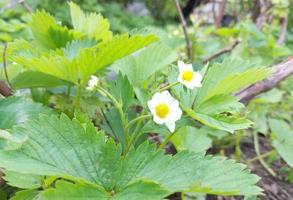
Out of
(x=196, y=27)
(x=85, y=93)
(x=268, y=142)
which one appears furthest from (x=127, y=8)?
(x=85, y=93)

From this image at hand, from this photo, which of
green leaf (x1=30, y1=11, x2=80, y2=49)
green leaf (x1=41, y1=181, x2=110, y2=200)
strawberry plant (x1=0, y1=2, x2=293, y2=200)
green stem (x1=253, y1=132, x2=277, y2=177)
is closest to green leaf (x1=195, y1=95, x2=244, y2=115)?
strawberry plant (x1=0, y1=2, x2=293, y2=200)

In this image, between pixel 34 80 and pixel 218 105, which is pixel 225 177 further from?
pixel 34 80

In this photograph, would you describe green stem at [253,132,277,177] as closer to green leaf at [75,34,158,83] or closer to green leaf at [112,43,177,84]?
green leaf at [112,43,177,84]

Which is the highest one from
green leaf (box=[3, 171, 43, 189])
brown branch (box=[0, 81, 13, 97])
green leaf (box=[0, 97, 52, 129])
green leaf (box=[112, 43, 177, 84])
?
green leaf (box=[112, 43, 177, 84])

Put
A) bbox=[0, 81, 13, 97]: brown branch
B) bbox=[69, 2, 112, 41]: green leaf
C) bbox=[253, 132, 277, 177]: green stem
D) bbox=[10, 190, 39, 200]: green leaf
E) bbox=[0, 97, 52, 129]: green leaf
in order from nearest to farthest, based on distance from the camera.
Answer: bbox=[10, 190, 39, 200]: green leaf, bbox=[0, 97, 52, 129]: green leaf, bbox=[0, 81, 13, 97]: brown branch, bbox=[69, 2, 112, 41]: green leaf, bbox=[253, 132, 277, 177]: green stem

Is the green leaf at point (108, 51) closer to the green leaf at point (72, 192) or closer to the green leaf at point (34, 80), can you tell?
the green leaf at point (34, 80)

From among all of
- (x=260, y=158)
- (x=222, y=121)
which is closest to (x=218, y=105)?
(x=222, y=121)
